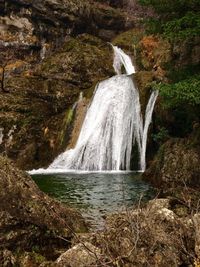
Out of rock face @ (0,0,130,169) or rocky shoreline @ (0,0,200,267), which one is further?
rock face @ (0,0,130,169)

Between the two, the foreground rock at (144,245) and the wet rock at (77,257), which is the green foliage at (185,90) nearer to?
the foreground rock at (144,245)

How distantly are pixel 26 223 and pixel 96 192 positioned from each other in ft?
35.3

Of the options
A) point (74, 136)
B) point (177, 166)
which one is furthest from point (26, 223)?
point (74, 136)

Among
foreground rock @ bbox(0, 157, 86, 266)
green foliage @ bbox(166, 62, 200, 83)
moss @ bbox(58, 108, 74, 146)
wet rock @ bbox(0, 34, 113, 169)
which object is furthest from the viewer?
wet rock @ bbox(0, 34, 113, 169)

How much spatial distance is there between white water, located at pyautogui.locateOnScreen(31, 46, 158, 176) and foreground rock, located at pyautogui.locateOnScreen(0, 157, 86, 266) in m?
21.1

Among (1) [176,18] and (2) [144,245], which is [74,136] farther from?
(2) [144,245]

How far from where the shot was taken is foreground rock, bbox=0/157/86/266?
8000 mm

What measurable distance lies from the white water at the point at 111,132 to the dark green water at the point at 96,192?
500 centimetres

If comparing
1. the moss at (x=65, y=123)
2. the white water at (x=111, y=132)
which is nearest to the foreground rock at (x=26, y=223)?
the white water at (x=111, y=132)

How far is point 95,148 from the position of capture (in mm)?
31625

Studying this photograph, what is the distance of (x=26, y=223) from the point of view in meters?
8.33

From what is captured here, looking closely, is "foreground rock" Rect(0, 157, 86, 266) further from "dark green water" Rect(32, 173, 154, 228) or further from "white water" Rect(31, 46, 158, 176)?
"white water" Rect(31, 46, 158, 176)

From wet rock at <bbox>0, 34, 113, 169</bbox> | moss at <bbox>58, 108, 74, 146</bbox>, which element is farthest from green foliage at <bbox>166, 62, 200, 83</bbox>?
moss at <bbox>58, 108, 74, 146</bbox>

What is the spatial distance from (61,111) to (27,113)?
3.26m
